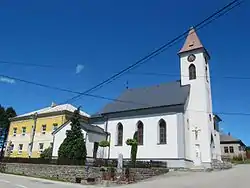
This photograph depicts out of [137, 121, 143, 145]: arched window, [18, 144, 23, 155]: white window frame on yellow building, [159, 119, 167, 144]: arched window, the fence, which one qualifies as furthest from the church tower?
[18, 144, 23, 155]: white window frame on yellow building

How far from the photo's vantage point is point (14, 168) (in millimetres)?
30328

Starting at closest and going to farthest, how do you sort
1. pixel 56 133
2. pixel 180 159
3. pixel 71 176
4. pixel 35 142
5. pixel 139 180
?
pixel 139 180
pixel 71 176
pixel 180 159
pixel 56 133
pixel 35 142

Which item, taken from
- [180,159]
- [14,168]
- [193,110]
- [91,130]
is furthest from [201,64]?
[14,168]

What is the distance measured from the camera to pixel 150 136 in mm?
33594

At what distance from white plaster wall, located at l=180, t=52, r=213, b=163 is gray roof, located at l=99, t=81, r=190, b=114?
3.92 ft

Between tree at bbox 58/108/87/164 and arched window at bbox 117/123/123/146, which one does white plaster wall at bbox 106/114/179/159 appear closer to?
arched window at bbox 117/123/123/146

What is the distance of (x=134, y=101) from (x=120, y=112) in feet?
8.44

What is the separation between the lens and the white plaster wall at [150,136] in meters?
31.6

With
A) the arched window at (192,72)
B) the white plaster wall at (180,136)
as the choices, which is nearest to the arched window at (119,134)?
the white plaster wall at (180,136)

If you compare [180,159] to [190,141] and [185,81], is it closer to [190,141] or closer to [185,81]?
[190,141]

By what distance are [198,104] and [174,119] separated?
4246mm

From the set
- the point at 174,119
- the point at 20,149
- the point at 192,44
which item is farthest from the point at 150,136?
the point at 20,149

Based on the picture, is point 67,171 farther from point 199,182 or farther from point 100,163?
point 199,182

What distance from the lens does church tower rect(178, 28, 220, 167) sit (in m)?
32.0
